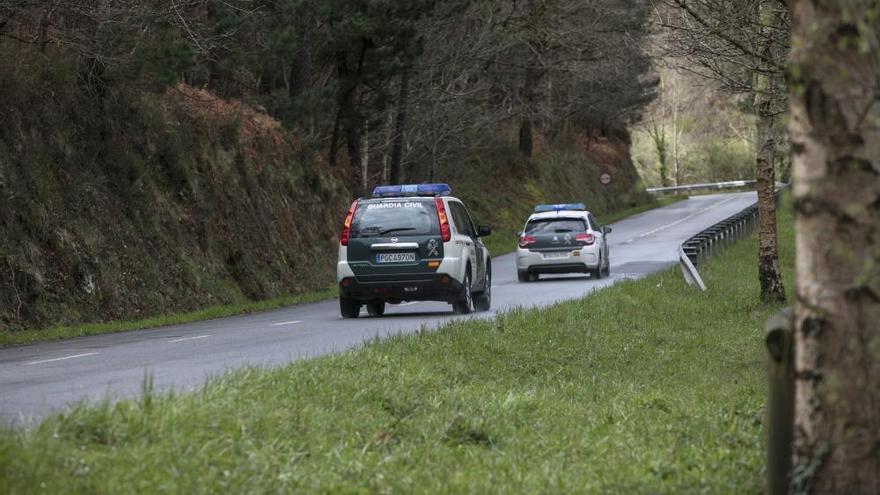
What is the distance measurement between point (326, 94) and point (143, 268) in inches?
380

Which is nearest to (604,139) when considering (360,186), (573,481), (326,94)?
(360,186)

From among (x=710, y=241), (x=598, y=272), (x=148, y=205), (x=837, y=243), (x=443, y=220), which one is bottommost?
(x=598, y=272)

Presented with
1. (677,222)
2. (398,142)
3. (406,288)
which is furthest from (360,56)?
(677,222)

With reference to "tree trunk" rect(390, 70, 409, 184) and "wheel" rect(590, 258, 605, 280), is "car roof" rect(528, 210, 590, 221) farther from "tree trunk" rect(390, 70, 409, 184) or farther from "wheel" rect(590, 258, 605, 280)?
"tree trunk" rect(390, 70, 409, 184)

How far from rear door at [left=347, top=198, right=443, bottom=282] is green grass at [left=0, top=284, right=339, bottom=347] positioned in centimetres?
366

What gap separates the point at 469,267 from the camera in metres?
22.9

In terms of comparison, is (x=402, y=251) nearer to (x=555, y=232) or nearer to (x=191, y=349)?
(x=191, y=349)

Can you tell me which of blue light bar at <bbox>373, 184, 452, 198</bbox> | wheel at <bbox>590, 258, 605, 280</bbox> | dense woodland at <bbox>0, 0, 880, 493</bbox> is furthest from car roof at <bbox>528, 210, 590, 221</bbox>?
blue light bar at <bbox>373, 184, 452, 198</bbox>

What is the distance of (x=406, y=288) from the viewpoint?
2198cm

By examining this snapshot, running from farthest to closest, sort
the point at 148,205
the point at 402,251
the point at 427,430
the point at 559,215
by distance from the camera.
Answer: the point at 559,215, the point at 148,205, the point at 402,251, the point at 427,430

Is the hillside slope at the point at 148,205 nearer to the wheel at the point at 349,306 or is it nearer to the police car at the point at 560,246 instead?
the wheel at the point at 349,306

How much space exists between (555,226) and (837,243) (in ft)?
93.9

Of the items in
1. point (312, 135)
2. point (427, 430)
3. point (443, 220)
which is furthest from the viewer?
point (312, 135)

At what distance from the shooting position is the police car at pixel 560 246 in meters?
33.9
